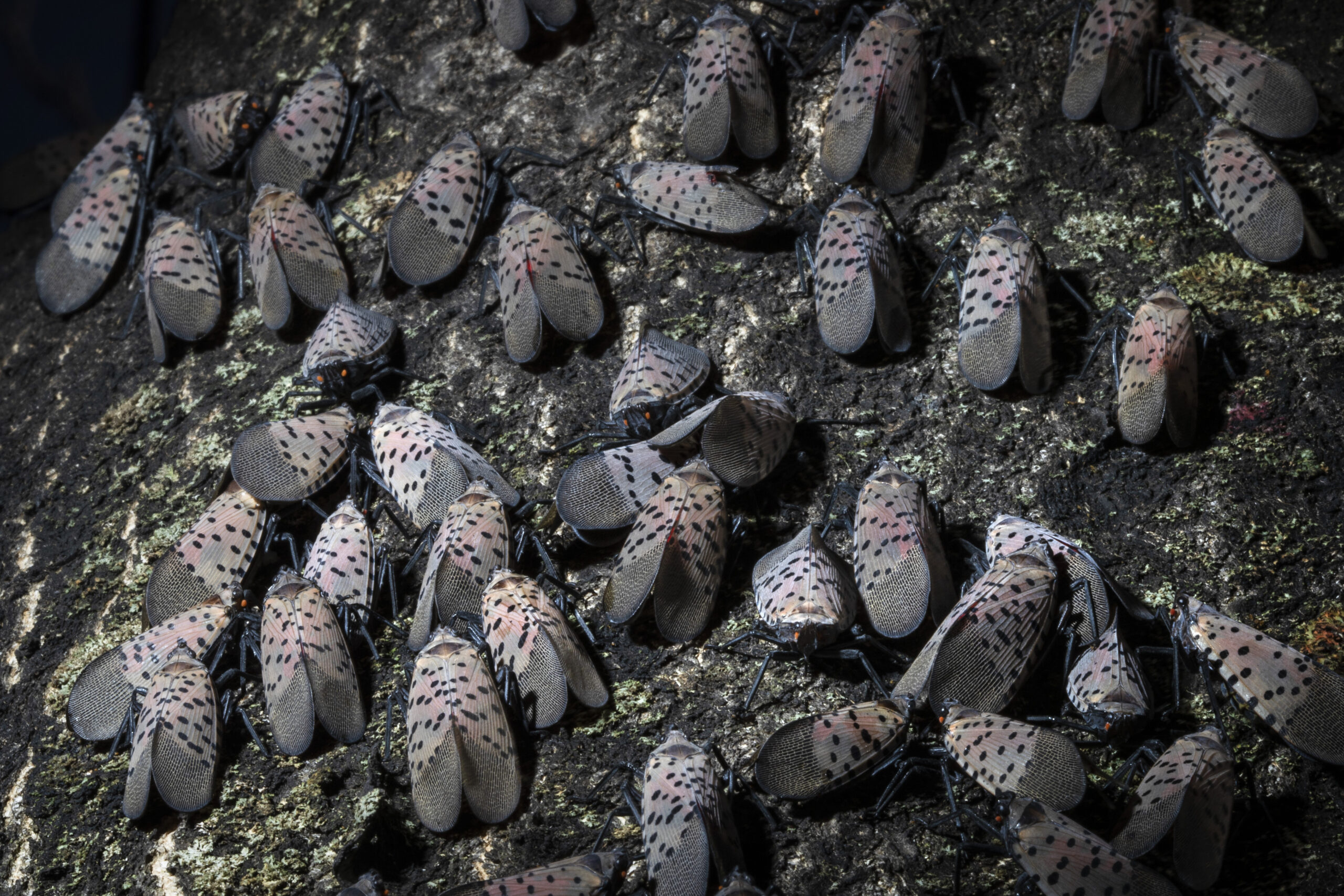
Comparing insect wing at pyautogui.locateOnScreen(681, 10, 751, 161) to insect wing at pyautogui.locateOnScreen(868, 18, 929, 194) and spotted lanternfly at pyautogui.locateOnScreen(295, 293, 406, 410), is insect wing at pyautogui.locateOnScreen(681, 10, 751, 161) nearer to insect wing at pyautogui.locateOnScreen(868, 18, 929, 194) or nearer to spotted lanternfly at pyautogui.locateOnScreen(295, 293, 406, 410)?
insect wing at pyautogui.locateOnScreen(868, 18, 929, 194)

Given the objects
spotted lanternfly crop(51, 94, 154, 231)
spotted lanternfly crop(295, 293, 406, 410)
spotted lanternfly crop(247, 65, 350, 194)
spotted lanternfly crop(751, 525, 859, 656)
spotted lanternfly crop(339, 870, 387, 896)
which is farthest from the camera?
spotted lanternfly crop(51, 94, 154, 231)

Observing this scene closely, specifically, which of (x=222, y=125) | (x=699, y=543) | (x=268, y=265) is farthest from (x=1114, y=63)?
(x=222, y=125)

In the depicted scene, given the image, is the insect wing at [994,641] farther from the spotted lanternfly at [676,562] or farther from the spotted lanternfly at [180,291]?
the spotted lanternfly at [180,291]

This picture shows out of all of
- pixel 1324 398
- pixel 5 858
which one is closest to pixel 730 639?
pixel 1324 398

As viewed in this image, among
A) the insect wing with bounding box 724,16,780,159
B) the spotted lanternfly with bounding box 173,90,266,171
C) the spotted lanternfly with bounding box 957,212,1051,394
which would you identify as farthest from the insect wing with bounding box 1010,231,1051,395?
the spotted lanternfly with bounding box 173,90,266,171

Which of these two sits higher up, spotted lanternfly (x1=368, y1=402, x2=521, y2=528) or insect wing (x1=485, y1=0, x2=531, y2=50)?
insect wing (x1=485, y1=0, x2=531, y2=50)

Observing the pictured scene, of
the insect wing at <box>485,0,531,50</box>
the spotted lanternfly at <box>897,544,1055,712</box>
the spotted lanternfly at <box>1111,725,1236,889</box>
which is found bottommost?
the spotted lanternfly at <box>1111,725,1236,889</box>

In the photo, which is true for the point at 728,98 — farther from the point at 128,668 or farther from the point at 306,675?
the point at 128,668

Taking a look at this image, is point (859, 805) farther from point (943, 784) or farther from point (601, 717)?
point (601, 717)
